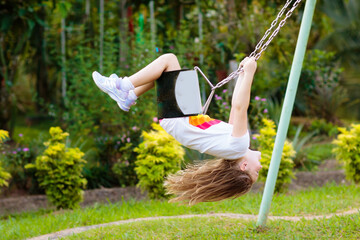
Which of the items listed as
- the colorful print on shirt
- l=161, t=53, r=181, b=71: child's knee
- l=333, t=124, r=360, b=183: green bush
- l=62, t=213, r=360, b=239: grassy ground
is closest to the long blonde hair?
the colorful print on shirt

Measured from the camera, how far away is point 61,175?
6.03m

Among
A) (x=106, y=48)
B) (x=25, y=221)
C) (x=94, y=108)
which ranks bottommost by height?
(x=25, y=221)

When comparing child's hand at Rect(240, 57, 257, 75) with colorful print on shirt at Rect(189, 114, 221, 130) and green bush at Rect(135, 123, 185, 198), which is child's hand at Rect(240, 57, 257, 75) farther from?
green bush at Rect(135, 123, 185, 198)

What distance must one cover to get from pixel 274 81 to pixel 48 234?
6.37m

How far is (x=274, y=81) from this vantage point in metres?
9.87

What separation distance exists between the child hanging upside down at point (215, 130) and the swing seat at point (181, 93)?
8 centimetres

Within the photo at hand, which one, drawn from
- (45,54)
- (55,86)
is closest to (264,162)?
(45,54)

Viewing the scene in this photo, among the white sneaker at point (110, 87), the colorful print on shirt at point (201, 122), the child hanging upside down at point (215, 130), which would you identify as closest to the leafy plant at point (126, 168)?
the child hanging upside down at point (215, 130)

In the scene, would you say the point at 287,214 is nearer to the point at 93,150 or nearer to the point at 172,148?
the point at 172,148

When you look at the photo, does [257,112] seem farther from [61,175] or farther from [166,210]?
[61,175]

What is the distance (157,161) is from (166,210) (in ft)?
2.40

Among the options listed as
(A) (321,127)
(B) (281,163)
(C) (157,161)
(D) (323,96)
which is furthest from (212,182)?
(D) (323,96)

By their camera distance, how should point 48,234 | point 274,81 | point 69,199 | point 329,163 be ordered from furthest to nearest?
point 274,81, point 329,163, point 69,199, point 48,234

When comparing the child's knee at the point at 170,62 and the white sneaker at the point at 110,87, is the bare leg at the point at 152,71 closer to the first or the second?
the child's knee at the point at 170,62
